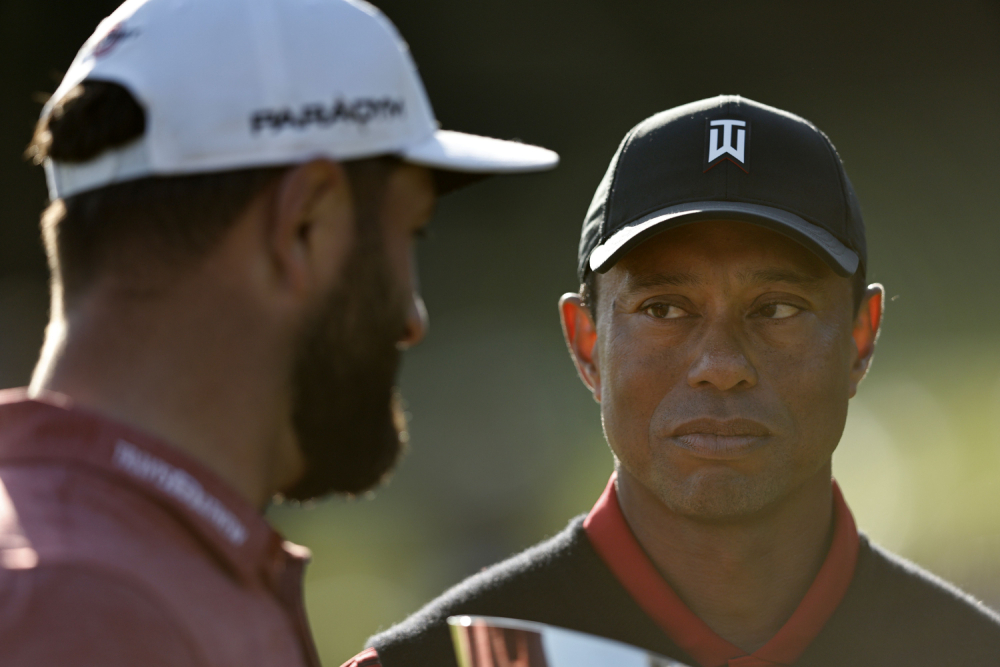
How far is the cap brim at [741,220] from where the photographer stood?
1.77 m

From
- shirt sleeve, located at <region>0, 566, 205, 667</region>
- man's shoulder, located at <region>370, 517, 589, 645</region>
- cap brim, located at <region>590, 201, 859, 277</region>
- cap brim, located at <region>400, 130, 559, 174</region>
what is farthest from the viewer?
man's shoulder, located at <region>370, 517, 589, 645</region>

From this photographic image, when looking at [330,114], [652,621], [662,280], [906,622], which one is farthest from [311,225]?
[906,622]

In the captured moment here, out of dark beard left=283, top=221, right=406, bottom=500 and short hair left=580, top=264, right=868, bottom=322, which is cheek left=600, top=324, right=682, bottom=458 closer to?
short hair left=580, top=264, right=868, bottom=322

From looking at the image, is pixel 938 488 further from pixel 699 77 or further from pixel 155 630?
pixel 155 630

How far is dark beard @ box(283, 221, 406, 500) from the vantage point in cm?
127

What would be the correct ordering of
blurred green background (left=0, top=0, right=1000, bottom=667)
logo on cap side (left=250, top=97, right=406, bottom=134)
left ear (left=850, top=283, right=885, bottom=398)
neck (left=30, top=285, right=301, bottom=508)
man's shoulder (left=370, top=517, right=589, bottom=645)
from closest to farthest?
neck (left=30, top=285, right=301, bottom=508) → logo on cap side (left=250, top=97, right=406, bottom=134) → man's shoulder (left=370, top=517, right=589, bottom=645) → left ear (left=850, top=283, right=885, bottom=398) → blurred green background (left=0, top=0, right=1000, bottom=667)

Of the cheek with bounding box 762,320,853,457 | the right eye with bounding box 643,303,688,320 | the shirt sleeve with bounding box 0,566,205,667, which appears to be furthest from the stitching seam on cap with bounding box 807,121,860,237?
the shirt sleeve with bounding box 0,566,205,667

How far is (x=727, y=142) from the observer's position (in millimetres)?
1894

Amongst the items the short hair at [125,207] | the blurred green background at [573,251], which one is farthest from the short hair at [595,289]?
the blurred green background at [573,251]

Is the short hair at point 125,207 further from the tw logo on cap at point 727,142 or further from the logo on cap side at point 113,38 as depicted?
the tw logo on cap at point 727,142

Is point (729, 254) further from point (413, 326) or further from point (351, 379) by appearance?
point (351, 379)

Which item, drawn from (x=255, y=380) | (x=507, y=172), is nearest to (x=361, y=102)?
(x=507, y=172)

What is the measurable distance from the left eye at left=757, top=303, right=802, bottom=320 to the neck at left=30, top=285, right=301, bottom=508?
964 millimetres

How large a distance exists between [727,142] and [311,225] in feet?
3.14
